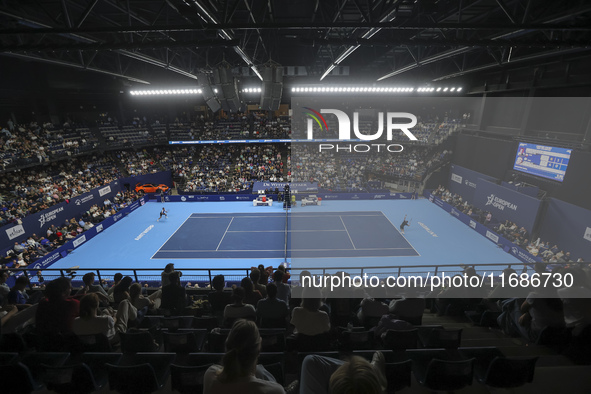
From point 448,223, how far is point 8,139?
34.4m

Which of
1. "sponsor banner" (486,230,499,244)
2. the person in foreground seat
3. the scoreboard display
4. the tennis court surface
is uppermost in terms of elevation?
the person in foreground seat

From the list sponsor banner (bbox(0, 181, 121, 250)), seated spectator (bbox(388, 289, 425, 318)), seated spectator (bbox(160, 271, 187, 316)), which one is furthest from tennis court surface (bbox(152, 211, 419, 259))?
seated spectator (bbox(388, 289, 425, 318))

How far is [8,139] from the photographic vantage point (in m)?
22.9

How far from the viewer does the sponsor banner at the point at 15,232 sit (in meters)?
17.4

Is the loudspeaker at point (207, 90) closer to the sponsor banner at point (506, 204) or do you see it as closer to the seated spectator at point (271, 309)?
the seated spectator at point (271, 309)

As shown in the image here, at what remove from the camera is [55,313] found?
445 centimetres

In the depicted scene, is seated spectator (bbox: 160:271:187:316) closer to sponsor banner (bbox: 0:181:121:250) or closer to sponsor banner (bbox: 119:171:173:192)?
sponsor banner (bbox: 0:181:121:250)

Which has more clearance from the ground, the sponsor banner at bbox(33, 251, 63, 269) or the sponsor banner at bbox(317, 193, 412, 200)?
the sponsor banner at bbox(317, 193, 412, 200)

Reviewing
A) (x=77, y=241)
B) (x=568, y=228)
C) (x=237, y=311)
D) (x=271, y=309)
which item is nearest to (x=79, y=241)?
(x=77, y=241)

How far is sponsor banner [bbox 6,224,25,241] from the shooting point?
1736 centimetres

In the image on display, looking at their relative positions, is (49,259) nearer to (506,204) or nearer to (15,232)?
(15,232)

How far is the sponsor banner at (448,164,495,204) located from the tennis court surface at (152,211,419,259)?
26.7 feet

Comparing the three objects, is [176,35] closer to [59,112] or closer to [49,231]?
[49,231]

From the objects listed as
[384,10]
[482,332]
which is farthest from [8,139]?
[482,332]
